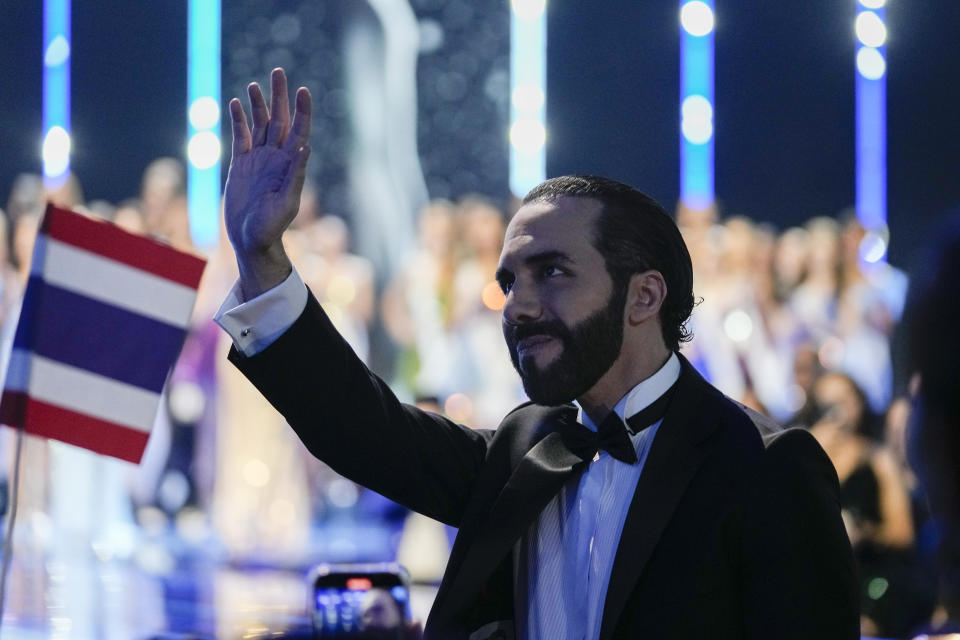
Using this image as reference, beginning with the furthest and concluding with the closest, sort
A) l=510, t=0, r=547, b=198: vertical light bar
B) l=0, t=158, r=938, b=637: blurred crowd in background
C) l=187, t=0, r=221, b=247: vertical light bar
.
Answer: l=510, t=0, r=547, b=198: vertical light bar, l=187, t=0, r=221, b=247: vertical light bar, l=0, t=158, r=938, b=637: blurred crowd in background

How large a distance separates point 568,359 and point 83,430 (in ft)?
3.46

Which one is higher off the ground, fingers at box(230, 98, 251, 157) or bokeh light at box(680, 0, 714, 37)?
bokeh light at box(680, 0, 714, 37)

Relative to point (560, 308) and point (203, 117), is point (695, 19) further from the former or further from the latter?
point (560, 308)

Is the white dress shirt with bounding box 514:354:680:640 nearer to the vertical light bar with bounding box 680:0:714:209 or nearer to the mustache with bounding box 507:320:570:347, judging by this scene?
the mustache with bounding box 507:320:570:347

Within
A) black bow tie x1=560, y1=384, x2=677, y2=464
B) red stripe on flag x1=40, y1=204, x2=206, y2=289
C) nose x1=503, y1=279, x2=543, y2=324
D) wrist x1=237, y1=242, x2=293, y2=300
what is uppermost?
red stripe on flag x1=40, y1=204, x2=206, y2=289

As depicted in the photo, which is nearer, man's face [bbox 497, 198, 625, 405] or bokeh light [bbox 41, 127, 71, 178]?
man's face [bbox 497, 198, 625, 405]

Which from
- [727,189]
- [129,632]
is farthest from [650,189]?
[129,632]

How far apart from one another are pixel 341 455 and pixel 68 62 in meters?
7.00

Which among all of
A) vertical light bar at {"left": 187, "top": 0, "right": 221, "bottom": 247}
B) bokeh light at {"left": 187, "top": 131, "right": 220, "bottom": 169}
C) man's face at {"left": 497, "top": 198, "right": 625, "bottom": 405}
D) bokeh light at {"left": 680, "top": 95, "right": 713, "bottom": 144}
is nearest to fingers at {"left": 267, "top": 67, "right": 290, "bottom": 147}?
man's face at {"left": 497, "top": 198, "right": 625, "bottom": 405}

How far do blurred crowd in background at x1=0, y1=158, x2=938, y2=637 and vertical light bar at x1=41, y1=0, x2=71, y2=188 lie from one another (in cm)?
23

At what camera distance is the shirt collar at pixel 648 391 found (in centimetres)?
171

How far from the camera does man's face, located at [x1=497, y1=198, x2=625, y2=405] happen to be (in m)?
1.66

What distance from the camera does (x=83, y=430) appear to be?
2268mm

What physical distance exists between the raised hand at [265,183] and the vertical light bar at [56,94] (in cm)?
651
